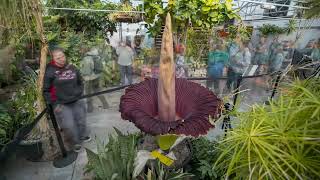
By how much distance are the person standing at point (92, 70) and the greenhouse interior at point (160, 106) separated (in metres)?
0.02

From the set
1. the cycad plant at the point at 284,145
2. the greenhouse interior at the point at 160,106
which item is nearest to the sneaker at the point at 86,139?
the greenhouse interior at the point at 160,106

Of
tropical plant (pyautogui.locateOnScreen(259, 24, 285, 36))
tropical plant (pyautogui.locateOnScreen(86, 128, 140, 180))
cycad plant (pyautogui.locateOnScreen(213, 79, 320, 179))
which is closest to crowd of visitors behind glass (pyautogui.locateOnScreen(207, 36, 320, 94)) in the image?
tropical plant (pyautogui.locateOnScreen(259, 24, 285, 36))

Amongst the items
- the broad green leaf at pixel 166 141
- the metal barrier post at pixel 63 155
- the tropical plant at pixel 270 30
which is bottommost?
the metal barrier post at pixel 63 155

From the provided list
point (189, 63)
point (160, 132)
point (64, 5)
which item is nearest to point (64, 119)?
point (160, 132)

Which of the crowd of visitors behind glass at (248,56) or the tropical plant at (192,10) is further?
the crowd of visitors behind glass at (248,56)

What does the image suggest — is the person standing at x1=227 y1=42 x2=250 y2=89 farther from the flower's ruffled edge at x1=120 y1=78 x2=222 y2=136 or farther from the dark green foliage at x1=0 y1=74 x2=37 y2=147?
the dark green foliage at x1=0 y1=74 x2=37 y2=147

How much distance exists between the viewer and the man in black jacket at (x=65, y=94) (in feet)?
8.05

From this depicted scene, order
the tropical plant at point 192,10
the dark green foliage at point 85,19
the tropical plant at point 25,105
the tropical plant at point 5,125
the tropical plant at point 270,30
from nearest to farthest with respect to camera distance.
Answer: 1. the tropical plant at point 5,125
2. the tropical plant at point 25,105
3. the tropical plant at point 192,10
4. the tropical plant at point 270,30
5. the dark green foliage at point 85,19

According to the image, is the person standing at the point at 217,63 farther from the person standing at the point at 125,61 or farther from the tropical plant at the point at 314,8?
the tropical plant at the point at 314,8

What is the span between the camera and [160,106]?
156cm

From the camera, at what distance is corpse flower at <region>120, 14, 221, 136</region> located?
135 cm

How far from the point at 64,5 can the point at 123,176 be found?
650cm

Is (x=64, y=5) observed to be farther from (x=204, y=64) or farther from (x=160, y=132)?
(x=160, y=132)

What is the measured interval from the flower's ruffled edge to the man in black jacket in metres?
1.12
